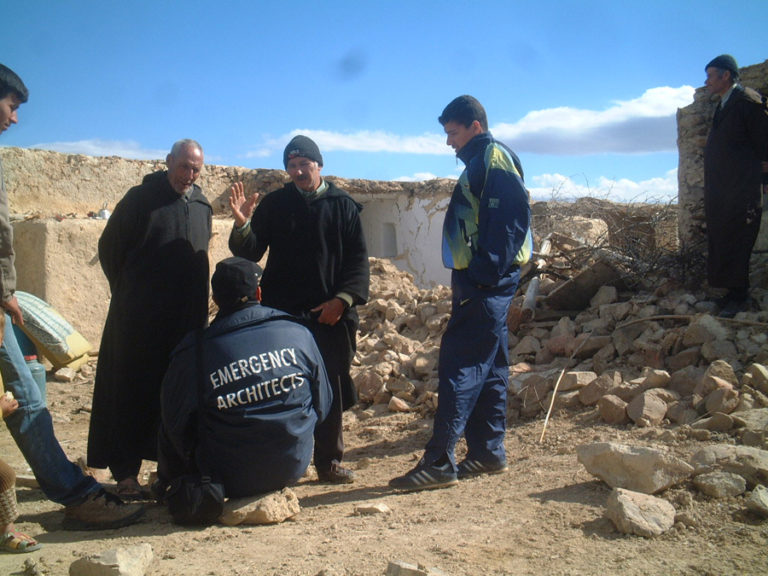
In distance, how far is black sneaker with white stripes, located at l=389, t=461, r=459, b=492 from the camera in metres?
3.29

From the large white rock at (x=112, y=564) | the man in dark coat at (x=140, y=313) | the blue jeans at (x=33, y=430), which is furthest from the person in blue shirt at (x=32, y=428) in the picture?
the large white rock at (x=112, y=564)

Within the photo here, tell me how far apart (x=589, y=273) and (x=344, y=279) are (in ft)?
9.30

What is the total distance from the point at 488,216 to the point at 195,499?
1.86 metres

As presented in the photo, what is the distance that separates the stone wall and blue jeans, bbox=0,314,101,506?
495 centimetres

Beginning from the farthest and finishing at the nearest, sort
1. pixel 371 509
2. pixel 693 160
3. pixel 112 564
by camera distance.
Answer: pixel 693 160 → pixel 371 509 → pixel 112 564

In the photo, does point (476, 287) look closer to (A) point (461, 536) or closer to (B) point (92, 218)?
(A) point (461, 536)

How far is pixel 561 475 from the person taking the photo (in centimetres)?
330

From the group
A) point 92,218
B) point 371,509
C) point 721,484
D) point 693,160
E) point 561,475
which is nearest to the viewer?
point 721,484

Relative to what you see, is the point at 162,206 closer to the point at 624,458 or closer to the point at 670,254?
the point at 624,458

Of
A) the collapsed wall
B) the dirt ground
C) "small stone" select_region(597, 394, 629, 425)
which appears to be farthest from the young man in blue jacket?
the collapsed wall

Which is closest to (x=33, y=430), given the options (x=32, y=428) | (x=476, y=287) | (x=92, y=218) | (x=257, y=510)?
(x=32, y=428)

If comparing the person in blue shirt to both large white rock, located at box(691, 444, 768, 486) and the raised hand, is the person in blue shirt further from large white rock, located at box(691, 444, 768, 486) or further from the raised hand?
large white rock, located at box(691, 444, 768, 486)

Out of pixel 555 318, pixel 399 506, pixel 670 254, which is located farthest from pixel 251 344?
pixel 670 254

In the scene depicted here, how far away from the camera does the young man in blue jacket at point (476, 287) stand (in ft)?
10.9
